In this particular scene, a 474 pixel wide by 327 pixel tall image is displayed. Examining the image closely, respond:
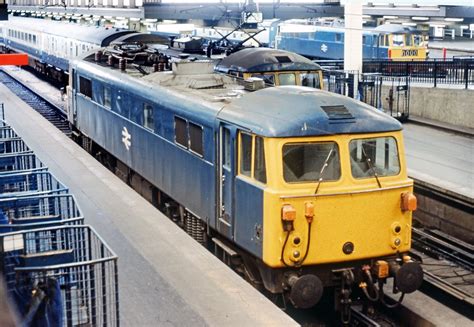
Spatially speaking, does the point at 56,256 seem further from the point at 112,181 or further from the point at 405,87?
the point at 405,87

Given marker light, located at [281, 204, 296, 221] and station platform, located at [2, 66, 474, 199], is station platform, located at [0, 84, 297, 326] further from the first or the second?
station platform, located at [2, 66, 474, 199]

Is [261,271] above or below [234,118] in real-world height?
below

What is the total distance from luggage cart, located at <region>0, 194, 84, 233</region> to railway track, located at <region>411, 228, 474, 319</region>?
484cm

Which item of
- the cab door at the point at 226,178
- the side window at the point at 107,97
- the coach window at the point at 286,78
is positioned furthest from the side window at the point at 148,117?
the cab door at the point at 226,178

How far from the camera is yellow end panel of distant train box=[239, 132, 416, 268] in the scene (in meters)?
9.34

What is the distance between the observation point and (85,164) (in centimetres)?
1593

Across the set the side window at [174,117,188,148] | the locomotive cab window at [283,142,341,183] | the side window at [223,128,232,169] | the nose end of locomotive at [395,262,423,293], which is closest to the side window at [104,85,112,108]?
the side window at [174,117,188,148]

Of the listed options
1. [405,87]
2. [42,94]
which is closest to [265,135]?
[405,87]

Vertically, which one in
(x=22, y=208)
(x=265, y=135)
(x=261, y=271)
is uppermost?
(x=265, y=135)

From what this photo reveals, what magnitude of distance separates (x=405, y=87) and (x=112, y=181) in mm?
11736

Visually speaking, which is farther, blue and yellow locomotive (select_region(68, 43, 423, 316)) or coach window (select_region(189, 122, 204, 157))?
coach window (select_region(189, 122, 204, 157))

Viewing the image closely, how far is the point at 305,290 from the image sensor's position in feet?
30.4

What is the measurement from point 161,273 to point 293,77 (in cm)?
729

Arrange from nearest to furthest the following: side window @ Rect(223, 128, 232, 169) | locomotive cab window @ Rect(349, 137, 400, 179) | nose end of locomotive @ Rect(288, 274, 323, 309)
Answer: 1. nose end of locomotive @ Rect(288, 274, 323, 309)
2. locomotive cab window @ Rect(349, 137, 400, 179)
3. side window @ Rect(223, 128, 232, 169)
